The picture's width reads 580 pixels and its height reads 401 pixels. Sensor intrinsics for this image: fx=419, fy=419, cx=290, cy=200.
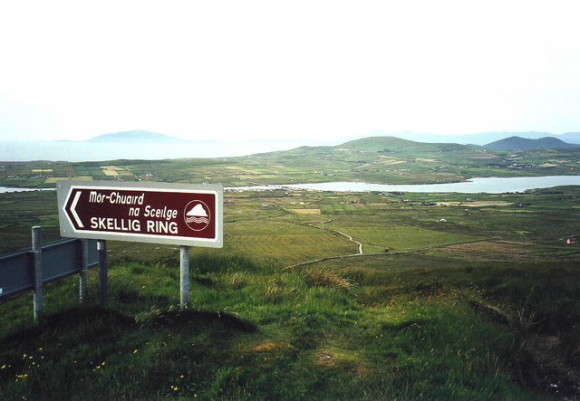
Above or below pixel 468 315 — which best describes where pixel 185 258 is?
above

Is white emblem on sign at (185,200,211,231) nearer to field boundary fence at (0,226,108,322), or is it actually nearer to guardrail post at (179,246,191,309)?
guardrail post at (179,246,191,309)

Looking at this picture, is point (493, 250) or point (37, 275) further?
point (493, 250)

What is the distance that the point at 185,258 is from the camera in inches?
340

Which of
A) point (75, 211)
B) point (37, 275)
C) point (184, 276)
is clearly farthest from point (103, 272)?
point (184, 276)

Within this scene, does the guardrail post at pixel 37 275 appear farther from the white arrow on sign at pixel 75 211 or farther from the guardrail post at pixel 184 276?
the guardrail post at pixel 184 276

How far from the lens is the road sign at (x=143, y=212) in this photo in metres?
8.41

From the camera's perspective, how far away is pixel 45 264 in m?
8.77

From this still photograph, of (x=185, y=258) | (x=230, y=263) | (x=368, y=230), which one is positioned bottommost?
(x=368, y=230)

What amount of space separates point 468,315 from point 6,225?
102899mm

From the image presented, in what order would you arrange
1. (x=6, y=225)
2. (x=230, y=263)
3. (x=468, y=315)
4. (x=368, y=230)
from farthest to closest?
(x=368, y=230)
(x=6, y=225)
(x=230, y=263)
(x=468, y=315)

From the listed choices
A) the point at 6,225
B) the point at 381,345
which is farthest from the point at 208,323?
the point at 6,225

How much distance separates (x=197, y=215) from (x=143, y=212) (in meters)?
1.25

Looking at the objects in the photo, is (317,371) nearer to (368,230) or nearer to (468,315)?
(468,315)

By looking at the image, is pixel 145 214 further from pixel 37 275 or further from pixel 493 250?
pixel 493 250
